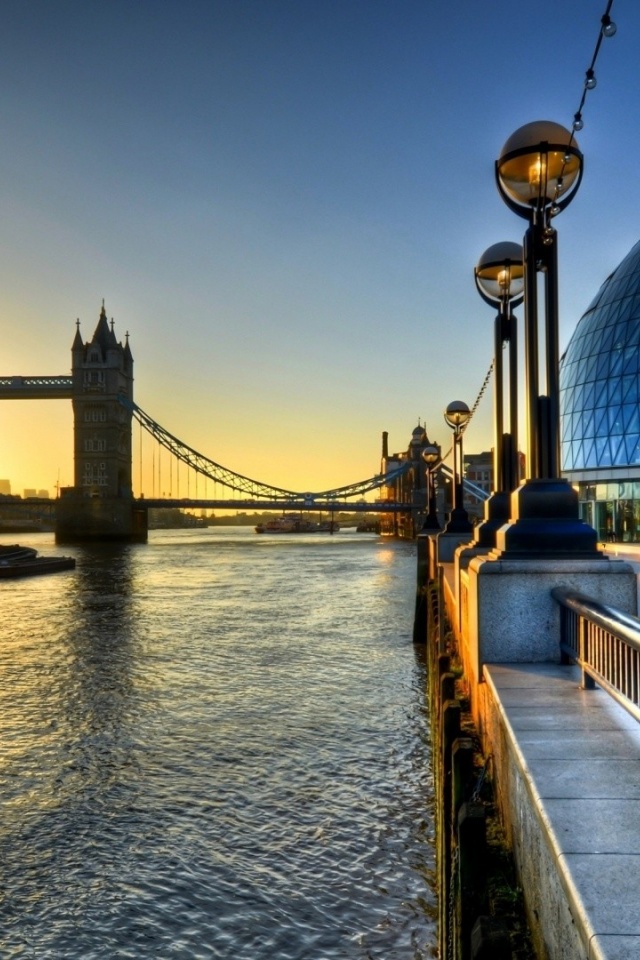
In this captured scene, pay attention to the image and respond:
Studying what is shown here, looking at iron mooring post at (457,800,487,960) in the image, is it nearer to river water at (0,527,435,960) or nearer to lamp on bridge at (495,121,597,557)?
river water at (0,527,435,960)

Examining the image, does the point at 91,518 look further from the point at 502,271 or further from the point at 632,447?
the point at 502,271

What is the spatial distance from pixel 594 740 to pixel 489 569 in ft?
5.69

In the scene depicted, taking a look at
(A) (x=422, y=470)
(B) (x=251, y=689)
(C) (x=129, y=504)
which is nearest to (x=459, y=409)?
(B) (x=251, y=689)

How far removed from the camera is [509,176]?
5777mm

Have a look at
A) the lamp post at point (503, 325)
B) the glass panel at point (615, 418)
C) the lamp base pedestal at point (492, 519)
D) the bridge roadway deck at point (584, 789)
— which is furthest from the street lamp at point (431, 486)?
the glass panel at point (615, 418)

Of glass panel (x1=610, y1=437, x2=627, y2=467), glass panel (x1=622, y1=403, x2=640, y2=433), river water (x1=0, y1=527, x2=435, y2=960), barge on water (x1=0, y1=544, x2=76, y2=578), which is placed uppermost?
glass panel (x1=622, y1=403, x2=640, y2=433)

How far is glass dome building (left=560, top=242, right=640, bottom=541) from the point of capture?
5222 centimetres

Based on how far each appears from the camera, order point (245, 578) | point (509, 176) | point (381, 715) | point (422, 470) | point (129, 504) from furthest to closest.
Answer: point (422, 470) < point (129, 504) < point (245, 578) < point (381, 715) < point (509, 176)

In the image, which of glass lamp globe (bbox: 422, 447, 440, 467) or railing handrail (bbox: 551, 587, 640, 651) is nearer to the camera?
railing handrail (bbox: 551, 587, 640, 651)

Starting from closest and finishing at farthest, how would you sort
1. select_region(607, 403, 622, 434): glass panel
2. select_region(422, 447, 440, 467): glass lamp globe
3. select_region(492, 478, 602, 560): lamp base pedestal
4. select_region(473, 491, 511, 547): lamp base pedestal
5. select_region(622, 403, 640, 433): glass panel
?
select_region(492, 478, 602, 560): lamp base pedestal, select_region(473, 491, 511, 547): lamp base pedestal, select_region(422, 447, 440, 467): glass lamp globe, select_region(622, 403, 640, 433): glass panel, select_region(607, 403, 622, 434): glass panel

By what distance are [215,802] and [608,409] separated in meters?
55.6

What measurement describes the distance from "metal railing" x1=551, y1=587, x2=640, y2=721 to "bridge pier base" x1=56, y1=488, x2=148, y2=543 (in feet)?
276

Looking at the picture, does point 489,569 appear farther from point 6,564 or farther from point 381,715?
point 6,564

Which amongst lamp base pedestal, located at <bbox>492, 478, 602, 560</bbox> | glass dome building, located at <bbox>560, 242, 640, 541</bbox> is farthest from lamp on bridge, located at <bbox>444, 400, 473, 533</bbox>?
glass dome building, located at <bbox>560, 242, 640, 541</bbox>
